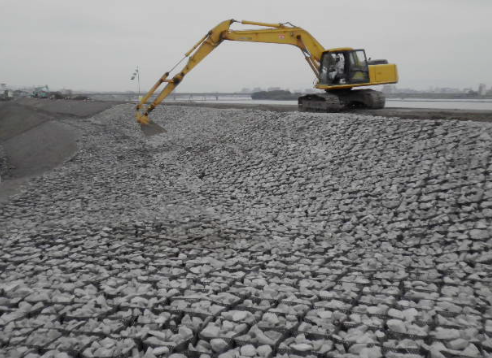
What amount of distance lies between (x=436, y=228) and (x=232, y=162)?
7.98m

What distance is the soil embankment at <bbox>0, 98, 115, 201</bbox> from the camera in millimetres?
16159

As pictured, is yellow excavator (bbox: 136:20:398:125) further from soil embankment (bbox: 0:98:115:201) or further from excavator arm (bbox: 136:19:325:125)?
soil embankment (bbox: 0:98:115:201)

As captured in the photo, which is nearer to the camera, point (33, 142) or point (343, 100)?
point (343, 100)

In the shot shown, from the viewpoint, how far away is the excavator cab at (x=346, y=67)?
16297 millimetres

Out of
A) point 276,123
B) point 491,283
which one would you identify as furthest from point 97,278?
point 276,123

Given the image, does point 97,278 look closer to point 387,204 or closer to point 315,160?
point 387,204

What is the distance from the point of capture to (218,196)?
1083 cm

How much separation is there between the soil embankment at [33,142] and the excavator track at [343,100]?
499 inches

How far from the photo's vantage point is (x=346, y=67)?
1634 cm

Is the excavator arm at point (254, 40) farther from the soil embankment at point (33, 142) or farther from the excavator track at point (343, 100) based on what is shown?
the soil embankment at point (33, 142)

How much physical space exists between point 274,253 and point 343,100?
13075mm

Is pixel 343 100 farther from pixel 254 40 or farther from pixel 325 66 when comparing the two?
pixel 254 40

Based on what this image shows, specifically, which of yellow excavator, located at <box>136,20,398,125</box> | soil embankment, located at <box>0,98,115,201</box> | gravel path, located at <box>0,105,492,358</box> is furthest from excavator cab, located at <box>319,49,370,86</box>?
soil embankment, located at <box>0,98,115,201</box>

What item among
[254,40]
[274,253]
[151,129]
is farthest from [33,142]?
[274,253]
